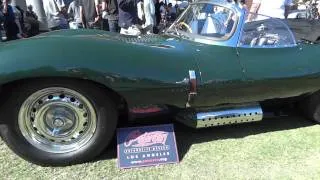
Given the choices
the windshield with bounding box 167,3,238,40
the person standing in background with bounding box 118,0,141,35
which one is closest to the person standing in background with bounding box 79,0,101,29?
the person standing in background with bounding box 118,0,141,35

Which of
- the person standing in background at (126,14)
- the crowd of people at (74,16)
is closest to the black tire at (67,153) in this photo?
the person standing in background at (126,14)

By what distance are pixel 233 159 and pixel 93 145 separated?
1.19m

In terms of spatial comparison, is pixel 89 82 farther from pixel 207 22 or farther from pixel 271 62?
pixel 271 62

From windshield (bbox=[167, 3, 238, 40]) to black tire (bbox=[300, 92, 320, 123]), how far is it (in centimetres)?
117

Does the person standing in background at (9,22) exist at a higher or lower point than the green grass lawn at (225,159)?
lower

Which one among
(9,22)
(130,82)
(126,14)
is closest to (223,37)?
(130,82)

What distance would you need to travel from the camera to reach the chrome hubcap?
367 cm

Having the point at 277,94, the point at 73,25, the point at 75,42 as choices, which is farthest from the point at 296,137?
the point at 73,25

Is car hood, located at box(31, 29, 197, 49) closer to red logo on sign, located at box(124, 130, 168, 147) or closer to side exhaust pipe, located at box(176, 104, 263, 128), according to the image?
side exhaust pipe, located at box(176, 104, 263, 128)

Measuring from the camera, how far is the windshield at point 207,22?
4.37 m

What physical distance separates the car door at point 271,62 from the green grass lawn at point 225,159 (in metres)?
0.45

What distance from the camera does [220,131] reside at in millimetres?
4566

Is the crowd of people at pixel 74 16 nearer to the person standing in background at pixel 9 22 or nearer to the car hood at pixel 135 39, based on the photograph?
the person standing in background at pixel 9 22

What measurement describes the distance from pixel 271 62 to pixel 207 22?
76cm
